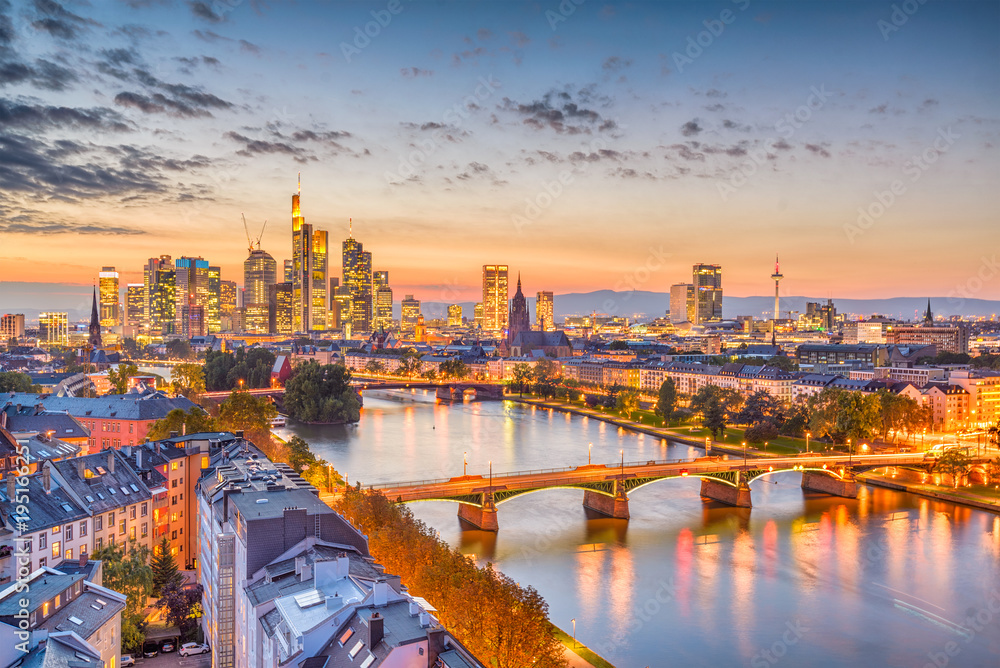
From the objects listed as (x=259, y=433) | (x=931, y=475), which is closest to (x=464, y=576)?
(x=259, y=433)

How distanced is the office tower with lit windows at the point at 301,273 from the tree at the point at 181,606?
171 m

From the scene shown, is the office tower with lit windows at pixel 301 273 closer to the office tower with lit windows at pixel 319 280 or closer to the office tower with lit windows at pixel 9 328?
the office tower with lit windows at pixel 319 280

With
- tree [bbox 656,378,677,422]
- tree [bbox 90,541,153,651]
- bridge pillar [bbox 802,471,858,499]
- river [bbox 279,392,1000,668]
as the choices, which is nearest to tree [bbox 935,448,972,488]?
river [bbox 279,392,1000,668]

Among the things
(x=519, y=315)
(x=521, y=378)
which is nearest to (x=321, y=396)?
(x=521, y=378)

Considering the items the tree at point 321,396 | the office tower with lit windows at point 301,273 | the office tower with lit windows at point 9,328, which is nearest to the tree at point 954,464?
the tree at point 321,396

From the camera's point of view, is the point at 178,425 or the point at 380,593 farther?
the point at 178,425

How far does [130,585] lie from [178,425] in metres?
12.5

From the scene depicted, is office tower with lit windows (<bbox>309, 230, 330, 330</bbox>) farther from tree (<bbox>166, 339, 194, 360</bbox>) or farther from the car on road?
the car on road

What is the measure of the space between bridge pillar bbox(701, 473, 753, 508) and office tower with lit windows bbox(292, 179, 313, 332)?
163 metres

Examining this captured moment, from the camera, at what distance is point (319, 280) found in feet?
628

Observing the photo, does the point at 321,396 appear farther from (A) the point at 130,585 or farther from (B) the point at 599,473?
(A) the point at 130,585

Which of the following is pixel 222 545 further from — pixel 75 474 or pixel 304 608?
pixel 75 474

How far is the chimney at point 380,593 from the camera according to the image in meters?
10.3

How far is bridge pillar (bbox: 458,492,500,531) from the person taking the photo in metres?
24.3
